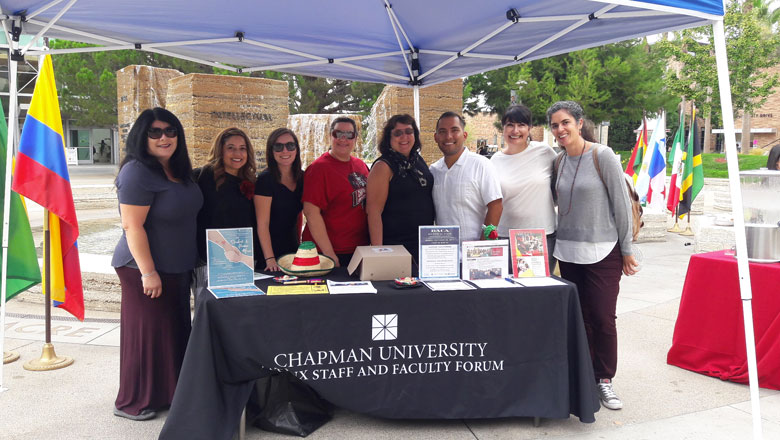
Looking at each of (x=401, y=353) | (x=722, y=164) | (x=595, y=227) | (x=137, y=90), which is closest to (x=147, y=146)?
(x=401, y=353)

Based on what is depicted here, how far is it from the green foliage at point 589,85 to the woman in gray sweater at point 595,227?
75.5 ft

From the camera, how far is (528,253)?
3.03m

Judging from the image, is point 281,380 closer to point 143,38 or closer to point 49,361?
point 49,361

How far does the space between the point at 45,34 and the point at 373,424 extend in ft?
10.6

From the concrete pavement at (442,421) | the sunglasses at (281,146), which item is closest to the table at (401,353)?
the concrete pavement at (442,421)

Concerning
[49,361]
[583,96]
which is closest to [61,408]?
[49,361]

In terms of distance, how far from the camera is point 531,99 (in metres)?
27.7

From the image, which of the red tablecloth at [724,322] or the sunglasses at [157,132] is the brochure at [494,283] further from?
the sunglasses at [157,132]

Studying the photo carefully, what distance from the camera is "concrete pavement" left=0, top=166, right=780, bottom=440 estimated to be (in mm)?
2855

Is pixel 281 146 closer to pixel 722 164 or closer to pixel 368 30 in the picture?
pixel 368 30

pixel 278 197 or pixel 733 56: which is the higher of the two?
pixel 733 56

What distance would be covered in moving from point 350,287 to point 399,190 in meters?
0.82

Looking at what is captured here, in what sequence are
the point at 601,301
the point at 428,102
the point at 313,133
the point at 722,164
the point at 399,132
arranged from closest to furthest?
the point at 601,301
the point at 399,132
the point at 428,102
the point at 313,133
the point at 722,164

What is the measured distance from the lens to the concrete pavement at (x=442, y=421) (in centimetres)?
286
